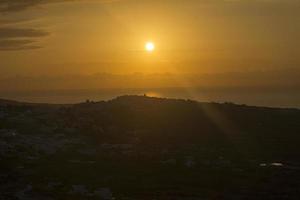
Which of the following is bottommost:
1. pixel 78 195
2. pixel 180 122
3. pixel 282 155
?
pixel 78 195

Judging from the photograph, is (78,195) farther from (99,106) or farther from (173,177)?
(99,106)

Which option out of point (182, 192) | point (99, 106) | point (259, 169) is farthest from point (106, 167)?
point (99, 106)

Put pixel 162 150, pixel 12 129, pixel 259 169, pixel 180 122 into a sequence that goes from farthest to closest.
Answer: pixel 180 122, pixel 12 129, pixel 162 150, pixel 259 169

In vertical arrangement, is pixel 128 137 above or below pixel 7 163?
above

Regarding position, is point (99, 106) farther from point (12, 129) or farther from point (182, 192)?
point (182, 192)

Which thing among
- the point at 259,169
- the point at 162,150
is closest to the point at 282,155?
the point at 259,169

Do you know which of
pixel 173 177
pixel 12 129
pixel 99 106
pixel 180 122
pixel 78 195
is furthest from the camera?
pixel 99 106

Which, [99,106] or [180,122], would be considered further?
[99,106]
